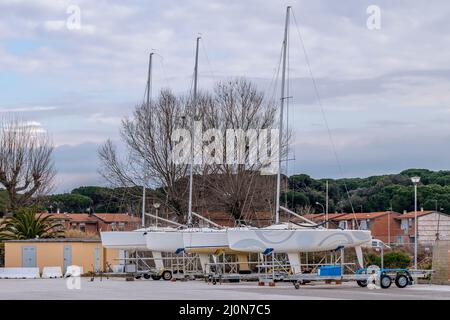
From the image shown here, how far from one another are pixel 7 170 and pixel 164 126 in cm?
1436

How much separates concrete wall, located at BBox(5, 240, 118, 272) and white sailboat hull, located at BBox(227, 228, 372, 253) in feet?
54.2

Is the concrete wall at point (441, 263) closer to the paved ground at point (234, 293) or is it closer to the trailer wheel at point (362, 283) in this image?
the paved ground at point (234, 293)

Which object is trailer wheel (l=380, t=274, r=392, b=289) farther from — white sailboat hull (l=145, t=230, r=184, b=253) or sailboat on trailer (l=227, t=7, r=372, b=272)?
white sailboat hull (l=145, t=230, r=184, b=253)

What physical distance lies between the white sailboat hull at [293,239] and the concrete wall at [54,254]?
54.2ft

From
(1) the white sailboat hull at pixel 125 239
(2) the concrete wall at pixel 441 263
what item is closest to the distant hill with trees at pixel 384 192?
(1) the white sailboat hull at pixel 125 239

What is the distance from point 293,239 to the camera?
38.2 meters

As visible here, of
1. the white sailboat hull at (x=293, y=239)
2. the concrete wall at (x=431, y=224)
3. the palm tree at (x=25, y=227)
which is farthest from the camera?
the concrete wall at (x=431, y=224)

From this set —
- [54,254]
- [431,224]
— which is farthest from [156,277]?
[431,224]

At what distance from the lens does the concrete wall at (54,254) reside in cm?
5375

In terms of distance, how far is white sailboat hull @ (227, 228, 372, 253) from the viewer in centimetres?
3812

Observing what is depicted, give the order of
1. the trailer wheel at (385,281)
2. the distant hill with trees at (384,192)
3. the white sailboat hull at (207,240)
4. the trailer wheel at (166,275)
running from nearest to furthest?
the trailer wheel at (385,281), the white sailboat hull at (207,240), the trailer wheel at (166,275), the distant hill with trees at (384,192)

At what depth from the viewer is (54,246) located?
178 feet

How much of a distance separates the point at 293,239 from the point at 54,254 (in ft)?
66.5

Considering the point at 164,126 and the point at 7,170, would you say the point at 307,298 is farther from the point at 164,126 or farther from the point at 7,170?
the point at 7,170
